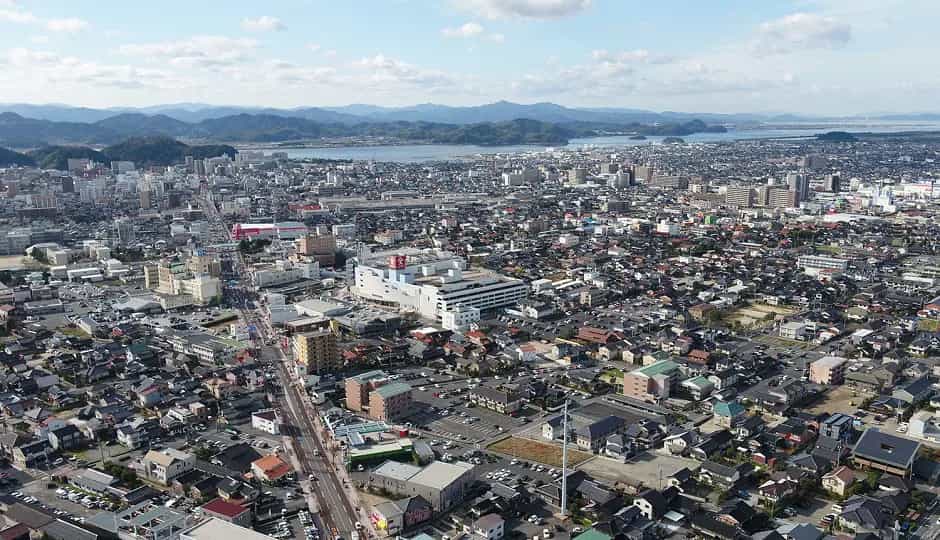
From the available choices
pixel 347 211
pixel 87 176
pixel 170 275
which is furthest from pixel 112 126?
pixel 170 275

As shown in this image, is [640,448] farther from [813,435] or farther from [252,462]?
[252,462]

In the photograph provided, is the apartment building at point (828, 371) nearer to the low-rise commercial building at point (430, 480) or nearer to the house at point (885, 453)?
the house at point (885, 453)

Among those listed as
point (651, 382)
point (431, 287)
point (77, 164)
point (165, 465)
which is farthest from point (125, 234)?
point (77, 164)

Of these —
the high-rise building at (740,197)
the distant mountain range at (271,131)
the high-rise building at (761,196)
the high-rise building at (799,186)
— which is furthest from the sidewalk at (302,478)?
the distant mountain range at (271,131)

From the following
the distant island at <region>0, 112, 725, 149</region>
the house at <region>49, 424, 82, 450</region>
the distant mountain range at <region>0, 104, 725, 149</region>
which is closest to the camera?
the house at <region>49, 424, 82, 450</region>

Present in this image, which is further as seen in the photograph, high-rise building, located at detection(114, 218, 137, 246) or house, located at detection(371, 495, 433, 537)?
high-rise building, located at detection(114, 218, 137, 246)

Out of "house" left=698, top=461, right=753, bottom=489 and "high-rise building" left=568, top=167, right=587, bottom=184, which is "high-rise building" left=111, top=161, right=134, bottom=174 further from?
"house" left=698, top=461, right=753, bottom=489

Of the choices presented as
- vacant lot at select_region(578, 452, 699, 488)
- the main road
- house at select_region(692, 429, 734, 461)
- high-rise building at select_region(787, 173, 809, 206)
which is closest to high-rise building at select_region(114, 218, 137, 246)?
the main road
